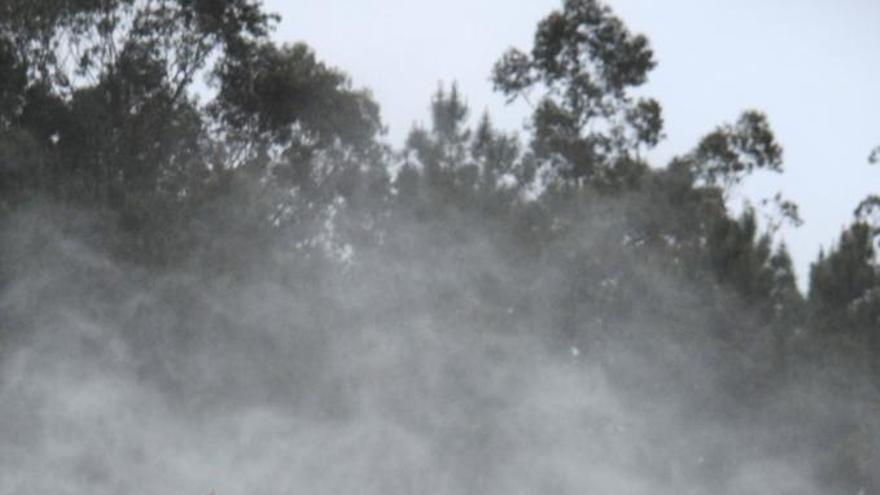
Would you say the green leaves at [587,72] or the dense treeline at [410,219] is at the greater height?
the green leaves at [587,72]

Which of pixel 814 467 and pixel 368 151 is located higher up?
pixel 368 151

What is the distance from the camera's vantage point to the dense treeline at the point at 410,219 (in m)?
14.7

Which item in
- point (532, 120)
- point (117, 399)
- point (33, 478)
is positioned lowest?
point (33, 478)

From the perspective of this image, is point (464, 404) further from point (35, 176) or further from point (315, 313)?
point (35, 176)

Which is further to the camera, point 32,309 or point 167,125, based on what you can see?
point 167,125

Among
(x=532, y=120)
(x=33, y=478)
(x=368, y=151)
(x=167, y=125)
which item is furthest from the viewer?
(x=532, y=120)

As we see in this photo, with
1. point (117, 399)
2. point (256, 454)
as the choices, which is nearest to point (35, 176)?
point (117, 399)

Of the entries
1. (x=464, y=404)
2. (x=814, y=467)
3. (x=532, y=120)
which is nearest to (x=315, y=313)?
(x=464, y=404)

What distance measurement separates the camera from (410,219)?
1619 centimetres

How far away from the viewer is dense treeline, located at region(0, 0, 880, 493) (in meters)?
14.7

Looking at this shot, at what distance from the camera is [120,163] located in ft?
55.0

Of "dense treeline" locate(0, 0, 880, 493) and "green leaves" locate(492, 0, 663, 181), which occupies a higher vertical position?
"green leaves" locate(492, 0, 663, 181)

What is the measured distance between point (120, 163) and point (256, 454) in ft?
15.7

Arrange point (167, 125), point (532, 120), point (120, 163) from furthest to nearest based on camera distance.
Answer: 1. point (532, 120)
2. point (167, 125)
3. point (120, 163)
